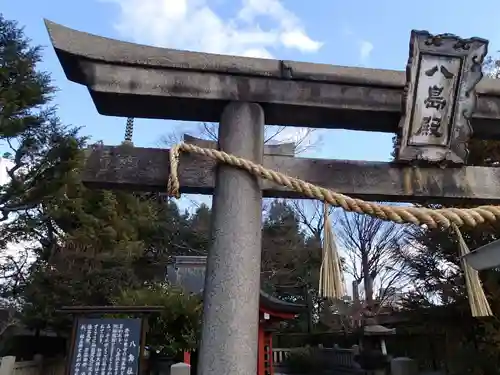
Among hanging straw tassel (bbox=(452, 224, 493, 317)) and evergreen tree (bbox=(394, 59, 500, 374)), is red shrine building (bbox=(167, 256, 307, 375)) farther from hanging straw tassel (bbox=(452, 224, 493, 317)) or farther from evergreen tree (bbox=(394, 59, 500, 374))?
hanging straw tassel (bbox=(452, 224, 493, 317))

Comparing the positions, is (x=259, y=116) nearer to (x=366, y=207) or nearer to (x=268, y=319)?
(x=366, y=207)

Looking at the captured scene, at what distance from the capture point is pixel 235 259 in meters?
2.40

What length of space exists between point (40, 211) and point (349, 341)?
11.5 metres

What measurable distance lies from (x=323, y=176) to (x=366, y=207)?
53cm

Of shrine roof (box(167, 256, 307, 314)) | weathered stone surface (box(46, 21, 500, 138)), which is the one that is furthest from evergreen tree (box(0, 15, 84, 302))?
weathered stone surface (box(46, 21, 500, 138))

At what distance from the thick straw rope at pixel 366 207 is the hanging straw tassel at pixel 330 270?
0.39ft

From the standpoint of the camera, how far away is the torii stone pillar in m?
2.26

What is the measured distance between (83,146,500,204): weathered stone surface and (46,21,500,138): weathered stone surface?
1.03 feet

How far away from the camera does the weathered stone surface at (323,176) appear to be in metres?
2.62

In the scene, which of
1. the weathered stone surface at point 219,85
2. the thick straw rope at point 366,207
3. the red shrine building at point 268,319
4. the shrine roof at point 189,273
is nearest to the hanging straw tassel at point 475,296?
the thick straw rope at point 366,207

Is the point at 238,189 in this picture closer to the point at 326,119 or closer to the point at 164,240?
the point at 326,119

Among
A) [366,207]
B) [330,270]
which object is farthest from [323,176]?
[330,270]

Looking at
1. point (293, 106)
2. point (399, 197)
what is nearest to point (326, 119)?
point (293, 106)

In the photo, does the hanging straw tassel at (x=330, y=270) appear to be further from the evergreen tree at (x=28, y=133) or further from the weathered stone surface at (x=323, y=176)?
the evergreen tree at (x=28, y=133)
